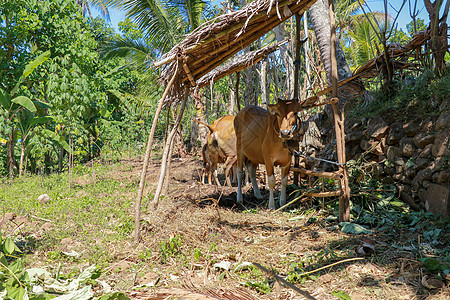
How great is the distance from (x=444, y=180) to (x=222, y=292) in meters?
2.96

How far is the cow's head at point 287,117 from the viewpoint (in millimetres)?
5062

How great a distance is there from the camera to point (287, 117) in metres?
5.18

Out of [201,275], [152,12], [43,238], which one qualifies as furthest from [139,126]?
[201,275]

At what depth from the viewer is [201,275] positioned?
3.54 metres

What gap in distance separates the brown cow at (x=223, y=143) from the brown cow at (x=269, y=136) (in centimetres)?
62

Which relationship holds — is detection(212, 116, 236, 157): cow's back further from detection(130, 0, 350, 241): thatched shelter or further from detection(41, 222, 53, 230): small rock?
detection(41, 222, 53, 230): small rock

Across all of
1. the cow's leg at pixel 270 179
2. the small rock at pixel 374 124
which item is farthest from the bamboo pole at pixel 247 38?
the small rock at pixel 374 124

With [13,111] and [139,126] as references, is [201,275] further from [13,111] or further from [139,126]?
[139,126]

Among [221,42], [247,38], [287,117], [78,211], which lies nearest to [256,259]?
[287,117]

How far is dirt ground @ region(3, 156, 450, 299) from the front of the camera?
303cm

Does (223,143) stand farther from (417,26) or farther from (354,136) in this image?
(417,26)

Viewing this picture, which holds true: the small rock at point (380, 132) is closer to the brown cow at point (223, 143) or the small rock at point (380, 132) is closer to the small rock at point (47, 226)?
the brown cow at point (223, 143)

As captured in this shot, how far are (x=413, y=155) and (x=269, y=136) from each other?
2198mm

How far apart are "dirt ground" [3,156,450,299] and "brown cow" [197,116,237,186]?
2116 mm
